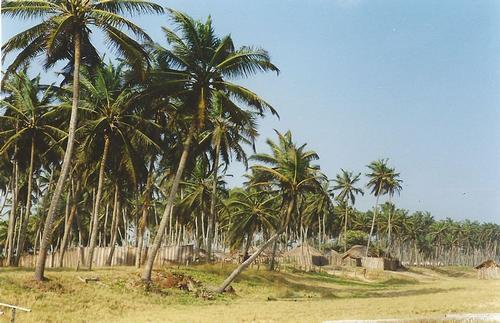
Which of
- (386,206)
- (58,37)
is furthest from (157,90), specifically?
(386,206)

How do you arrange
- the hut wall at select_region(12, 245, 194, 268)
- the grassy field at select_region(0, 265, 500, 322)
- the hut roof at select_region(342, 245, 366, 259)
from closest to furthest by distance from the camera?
the grassy field at select_region(0, 265, 500, 322) < the hut wall at select_region(12, 245, 194, 268) < the hut roof at select_region(342, 245, 366, 259)

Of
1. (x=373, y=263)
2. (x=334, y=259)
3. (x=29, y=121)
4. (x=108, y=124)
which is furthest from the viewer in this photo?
(x=334, y=259)

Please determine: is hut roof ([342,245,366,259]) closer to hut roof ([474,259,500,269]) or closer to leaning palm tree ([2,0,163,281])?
hut roof ([474,259,500,269])

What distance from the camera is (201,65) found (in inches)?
1064

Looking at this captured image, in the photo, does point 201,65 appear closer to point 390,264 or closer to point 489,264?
point 390,264

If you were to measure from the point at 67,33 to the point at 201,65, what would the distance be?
7378 millimetres

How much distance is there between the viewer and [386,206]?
10700 centimetres

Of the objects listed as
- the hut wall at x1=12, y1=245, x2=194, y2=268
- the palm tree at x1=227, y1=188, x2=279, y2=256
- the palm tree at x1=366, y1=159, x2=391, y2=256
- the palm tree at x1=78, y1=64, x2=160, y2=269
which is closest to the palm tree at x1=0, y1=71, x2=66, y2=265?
the palm tree at x1=78, y1=64, x2=160, y2=269

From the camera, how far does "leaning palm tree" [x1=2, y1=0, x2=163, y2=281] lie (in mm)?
20828

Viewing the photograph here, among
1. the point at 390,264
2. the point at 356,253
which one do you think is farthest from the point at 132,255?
the point at 356,253

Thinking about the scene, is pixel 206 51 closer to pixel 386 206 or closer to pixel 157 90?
pixel 157 90

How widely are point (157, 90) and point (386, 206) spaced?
88683mm

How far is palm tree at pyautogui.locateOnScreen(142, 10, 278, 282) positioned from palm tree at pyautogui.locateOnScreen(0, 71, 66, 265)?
8.44 metres

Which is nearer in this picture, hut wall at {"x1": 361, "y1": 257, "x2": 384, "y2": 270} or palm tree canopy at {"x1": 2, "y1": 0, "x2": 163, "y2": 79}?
palm tree canopy at {"x1": 2, "y1": 0, "x2": 163, "y2": 79}
